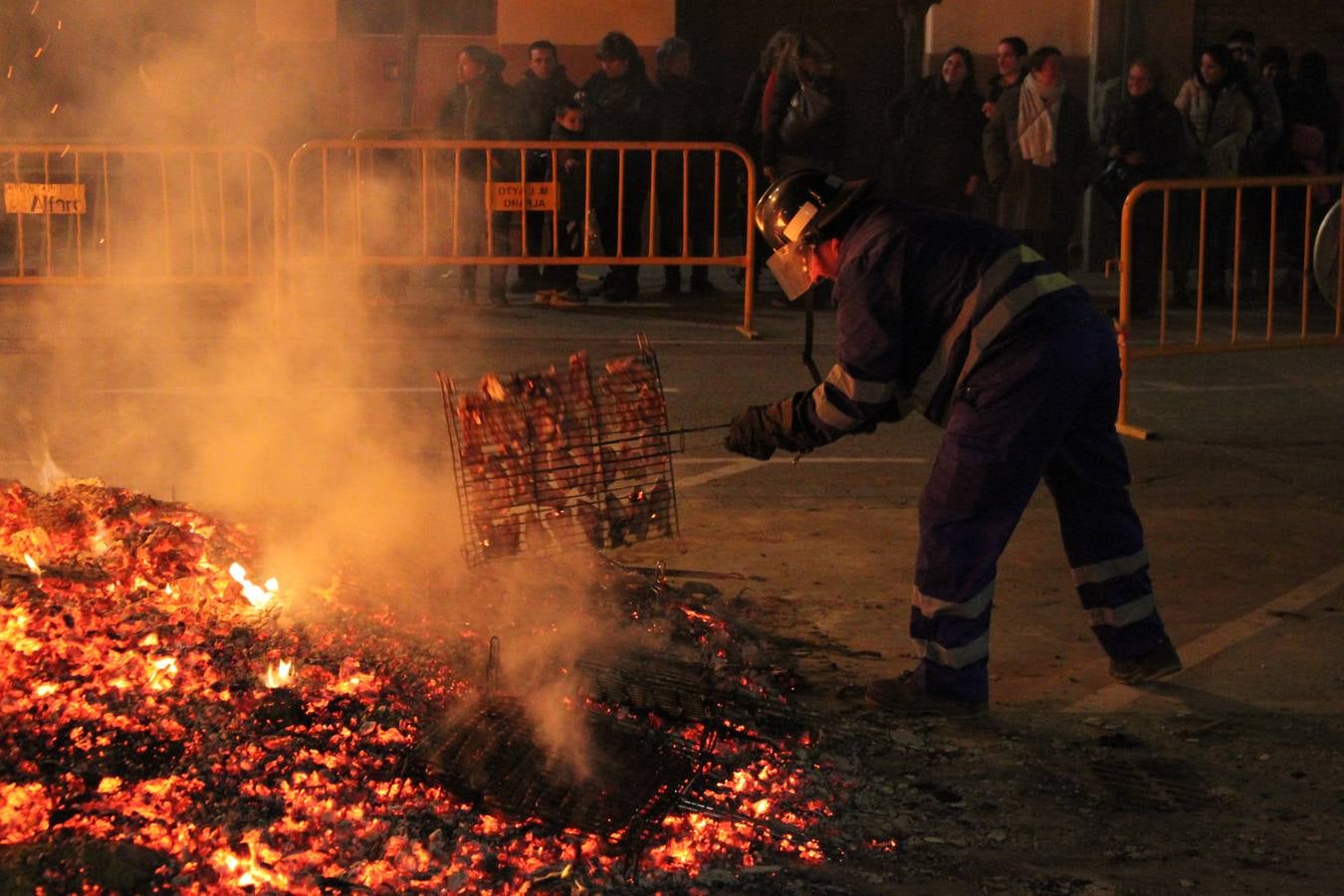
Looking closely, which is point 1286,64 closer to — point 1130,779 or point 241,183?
point 241,183

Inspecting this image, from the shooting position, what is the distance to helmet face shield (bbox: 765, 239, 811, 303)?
204 inches

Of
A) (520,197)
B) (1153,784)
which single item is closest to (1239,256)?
(520,197)

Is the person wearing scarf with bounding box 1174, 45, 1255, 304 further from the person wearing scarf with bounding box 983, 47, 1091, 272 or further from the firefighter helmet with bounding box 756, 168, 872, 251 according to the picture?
the firefighter helmet with bounding box 756, 168, 872, 251

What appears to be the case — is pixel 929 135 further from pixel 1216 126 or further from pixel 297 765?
pixel 297 765

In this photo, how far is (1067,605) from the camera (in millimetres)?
6391

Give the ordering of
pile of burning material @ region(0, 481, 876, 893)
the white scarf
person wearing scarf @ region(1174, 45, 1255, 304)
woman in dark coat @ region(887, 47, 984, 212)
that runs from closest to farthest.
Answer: pile of burning material @ region(0, 481, 876, 893), the white scarf, woman in dark coat @ region(887, 47, 984, 212), person wearing scarf @ region(1174, 45, 1255, 304)

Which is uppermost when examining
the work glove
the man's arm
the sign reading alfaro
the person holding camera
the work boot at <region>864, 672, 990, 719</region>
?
the person holding camera

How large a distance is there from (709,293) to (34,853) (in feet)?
37.2

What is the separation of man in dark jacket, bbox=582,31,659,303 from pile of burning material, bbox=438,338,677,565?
26.1 ft

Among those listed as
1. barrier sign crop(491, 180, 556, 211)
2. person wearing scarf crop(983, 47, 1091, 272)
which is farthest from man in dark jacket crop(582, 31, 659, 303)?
person wearing scarf crop(983, 47, 1091, 272)

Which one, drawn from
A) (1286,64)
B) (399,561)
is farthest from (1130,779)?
(1286,64)

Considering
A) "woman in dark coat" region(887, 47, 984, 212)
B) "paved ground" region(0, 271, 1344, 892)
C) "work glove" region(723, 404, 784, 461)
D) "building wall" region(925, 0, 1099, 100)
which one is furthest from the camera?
"building wall" region(925, 0, 1099, 100)

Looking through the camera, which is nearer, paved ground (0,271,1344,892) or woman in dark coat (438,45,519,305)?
paved ground (0,271,1344,892)

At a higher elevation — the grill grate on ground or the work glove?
the work glove
